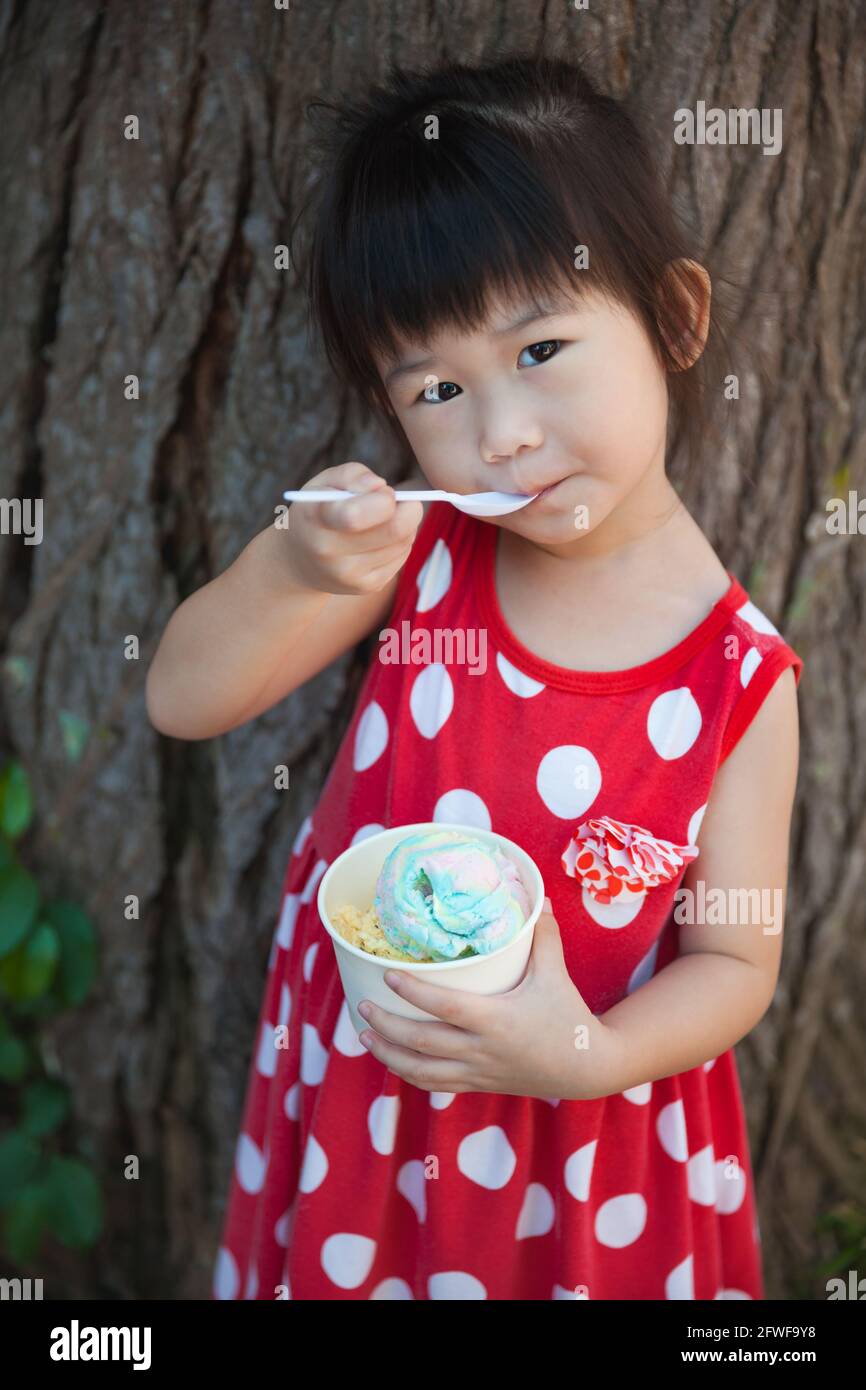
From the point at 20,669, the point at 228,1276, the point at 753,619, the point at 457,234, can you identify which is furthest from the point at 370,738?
the point at 228,1276

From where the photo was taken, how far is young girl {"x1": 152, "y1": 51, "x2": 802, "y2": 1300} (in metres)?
1.08

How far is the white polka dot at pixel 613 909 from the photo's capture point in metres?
1.20

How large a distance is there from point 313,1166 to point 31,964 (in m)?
0.64

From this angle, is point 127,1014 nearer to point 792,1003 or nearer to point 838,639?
point 792,1003

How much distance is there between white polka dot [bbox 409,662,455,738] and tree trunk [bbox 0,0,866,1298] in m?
0.31

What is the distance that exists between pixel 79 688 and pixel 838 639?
103 cm

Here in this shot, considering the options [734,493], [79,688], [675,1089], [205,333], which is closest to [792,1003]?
[675,1089]

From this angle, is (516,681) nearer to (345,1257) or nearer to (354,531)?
(354,531)

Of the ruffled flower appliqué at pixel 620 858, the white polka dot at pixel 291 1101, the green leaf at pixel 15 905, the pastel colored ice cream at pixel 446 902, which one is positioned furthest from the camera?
the green leaf at pixel 15 905

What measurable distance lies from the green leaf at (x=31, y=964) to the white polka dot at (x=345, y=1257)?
2.13 feet

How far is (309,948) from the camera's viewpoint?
1334 mm

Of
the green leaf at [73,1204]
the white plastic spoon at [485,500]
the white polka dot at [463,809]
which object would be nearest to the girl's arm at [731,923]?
the white polka dot at [463,809]

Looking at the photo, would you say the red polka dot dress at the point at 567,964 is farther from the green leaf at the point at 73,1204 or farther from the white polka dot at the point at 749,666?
the green leaf at the point at 73,1204

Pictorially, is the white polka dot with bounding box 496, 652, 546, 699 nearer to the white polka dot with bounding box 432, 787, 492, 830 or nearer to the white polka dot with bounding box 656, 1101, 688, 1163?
the white polka dot with bounding box 432, 787, 492, 830
